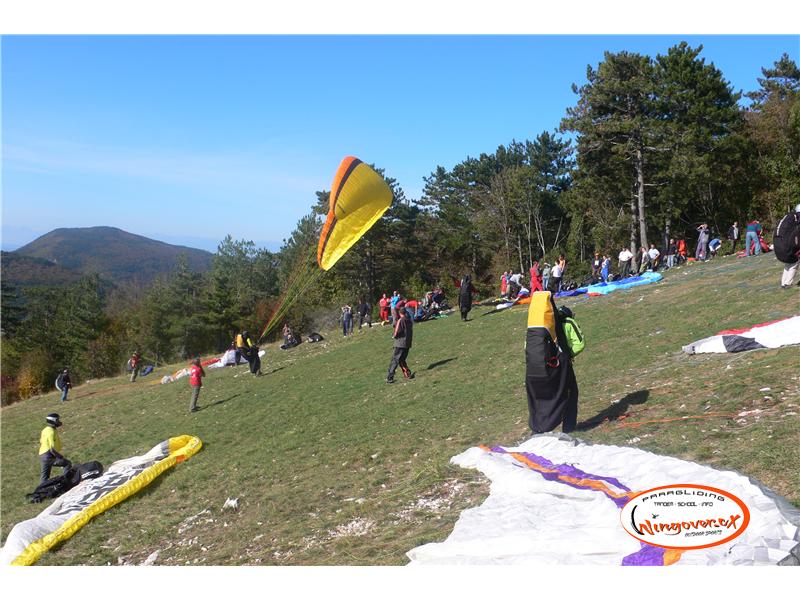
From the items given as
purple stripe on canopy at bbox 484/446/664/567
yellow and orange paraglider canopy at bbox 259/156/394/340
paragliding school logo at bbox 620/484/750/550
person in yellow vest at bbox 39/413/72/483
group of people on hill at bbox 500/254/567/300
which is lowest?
person in yellow vest at bbox 39/413/72/483

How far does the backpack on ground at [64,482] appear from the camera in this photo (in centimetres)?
1056

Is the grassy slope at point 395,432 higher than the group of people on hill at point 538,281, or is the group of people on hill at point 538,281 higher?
the group of people on hill at point 538,281

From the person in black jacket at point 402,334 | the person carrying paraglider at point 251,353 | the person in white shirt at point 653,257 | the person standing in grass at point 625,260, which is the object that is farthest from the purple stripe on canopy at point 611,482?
the person in white shirt at point 653,257

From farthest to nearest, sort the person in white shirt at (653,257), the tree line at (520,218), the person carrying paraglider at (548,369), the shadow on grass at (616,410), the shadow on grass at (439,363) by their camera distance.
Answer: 1. the tree line at (520,218)
2. the person in white shirt at (653,257)
3. the shadow on grass at (439,363)
4. the shadow on grass at (616,410)
5. the person carrying paraglider at (548,369)

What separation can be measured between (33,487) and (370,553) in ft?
31.9

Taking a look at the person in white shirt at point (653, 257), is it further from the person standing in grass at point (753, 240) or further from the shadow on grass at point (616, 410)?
the shadow on grass at point (616, 410)

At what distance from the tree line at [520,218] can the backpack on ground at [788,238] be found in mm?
11763

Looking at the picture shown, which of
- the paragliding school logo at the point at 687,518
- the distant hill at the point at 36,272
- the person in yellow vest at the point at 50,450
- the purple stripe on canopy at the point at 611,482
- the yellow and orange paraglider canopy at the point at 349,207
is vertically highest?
the distant hill at the point at 36,272

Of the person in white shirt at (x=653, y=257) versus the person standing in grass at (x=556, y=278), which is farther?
the person in white shirt at (x=653, y=257)

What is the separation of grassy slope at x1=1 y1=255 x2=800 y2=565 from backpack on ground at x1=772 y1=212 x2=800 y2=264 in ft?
4.26

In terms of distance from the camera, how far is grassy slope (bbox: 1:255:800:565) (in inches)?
236

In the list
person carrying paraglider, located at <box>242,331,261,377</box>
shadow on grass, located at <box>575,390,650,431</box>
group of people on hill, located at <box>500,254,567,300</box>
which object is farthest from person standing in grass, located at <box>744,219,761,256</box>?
person carrying paraglider, located at <box>242,331,261,377</box>

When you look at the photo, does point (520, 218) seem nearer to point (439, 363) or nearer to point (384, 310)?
point (384, 310)

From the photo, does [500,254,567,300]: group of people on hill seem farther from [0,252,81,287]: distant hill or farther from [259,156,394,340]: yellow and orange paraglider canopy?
[0,252,81,287]: distant hill
